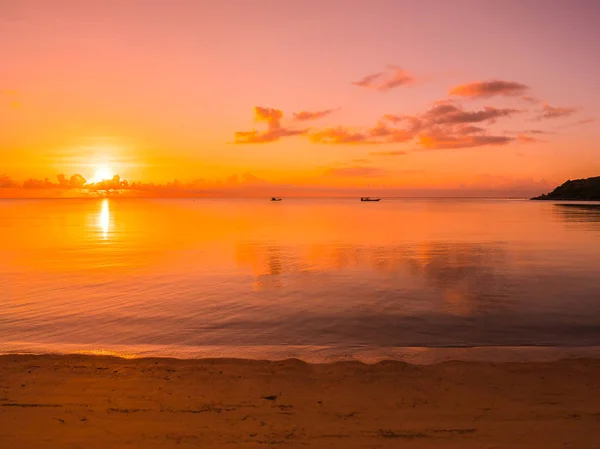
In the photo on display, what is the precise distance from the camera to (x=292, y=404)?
29.0 feet

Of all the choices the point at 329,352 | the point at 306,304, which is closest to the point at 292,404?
the point at 329,352

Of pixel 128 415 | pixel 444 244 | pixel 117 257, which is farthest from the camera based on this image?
pixel 444 244

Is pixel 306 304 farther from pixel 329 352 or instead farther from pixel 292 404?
pixel 292 404

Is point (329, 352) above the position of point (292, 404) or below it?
below

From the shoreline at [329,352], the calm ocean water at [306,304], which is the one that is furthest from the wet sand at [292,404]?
the calm ocean water at [306,304]

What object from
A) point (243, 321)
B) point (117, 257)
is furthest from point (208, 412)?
point (117, 257)

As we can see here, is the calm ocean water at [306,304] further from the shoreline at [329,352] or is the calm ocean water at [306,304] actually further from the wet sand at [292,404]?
the wet sand at [292,404]

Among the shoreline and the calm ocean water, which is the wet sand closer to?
the shoreline

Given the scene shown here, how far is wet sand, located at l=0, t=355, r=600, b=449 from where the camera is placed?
291 inches

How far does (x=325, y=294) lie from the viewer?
73.2ft

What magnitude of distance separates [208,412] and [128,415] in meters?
1.60

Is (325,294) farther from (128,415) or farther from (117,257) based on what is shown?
(117,257)

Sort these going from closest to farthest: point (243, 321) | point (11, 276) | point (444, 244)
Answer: point (243, 321) → point (11, 276) → point (444, 244)

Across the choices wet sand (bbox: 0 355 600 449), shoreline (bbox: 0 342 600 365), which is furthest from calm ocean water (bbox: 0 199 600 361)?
wet sand (bbox: 0 355 600 449)
